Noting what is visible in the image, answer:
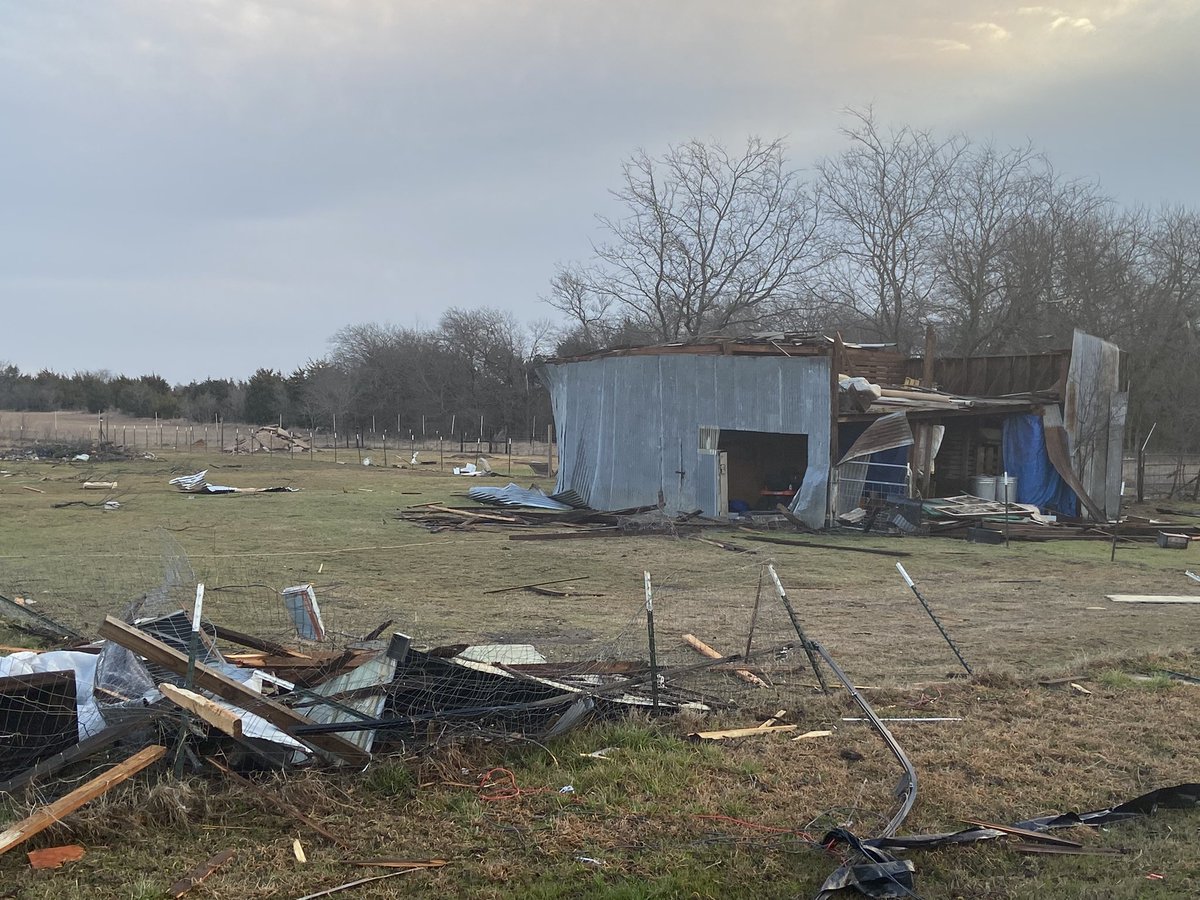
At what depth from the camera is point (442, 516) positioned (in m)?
20.8

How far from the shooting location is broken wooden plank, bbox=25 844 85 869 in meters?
4.03

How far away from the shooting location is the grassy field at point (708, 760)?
407 centimetres

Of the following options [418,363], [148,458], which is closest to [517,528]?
[148,458]

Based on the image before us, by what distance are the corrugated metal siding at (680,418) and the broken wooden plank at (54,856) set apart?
689 inches

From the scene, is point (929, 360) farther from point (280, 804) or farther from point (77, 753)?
point (77, 753)

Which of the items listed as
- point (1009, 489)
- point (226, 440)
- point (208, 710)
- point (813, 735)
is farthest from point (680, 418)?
point (226, 440)

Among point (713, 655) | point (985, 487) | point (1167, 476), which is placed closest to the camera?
point (713, 655)

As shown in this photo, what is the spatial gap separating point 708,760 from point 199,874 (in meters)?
2.70

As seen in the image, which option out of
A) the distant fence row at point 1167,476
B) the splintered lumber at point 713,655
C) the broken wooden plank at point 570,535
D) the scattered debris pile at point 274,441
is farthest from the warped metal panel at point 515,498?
the scattered debris pile at point 274,441

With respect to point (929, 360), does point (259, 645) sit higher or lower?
lower

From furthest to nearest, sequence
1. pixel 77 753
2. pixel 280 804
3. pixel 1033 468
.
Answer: pixel 1033 468, pixel 77 753, pixel 280 804

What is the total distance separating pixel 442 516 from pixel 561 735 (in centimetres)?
1566

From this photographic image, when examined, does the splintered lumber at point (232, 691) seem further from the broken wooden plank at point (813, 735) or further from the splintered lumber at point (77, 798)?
the broken wooden plank at point (813, 735)

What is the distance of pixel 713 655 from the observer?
7832 millimetres
